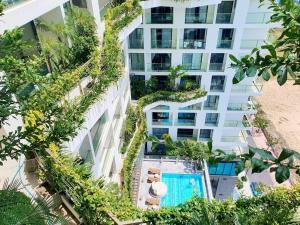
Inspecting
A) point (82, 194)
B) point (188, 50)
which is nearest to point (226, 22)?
point (188, 50)

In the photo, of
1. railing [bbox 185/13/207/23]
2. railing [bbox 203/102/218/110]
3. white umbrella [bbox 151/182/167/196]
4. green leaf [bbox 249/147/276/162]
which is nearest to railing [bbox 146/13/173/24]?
railing [bbox 185/13/207/23]

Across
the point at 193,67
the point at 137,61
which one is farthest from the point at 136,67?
the point at 193,67

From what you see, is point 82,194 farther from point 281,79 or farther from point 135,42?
point 135,42

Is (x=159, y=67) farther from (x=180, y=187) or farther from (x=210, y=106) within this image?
(x=180, y=187)

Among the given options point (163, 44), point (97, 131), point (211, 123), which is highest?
point (163, 44)

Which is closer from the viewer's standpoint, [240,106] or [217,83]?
[217,83]

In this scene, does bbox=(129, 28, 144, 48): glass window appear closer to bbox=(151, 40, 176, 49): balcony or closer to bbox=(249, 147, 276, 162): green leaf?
bbox=(151, 40, 176, 49): balcony

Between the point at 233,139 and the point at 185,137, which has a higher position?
the point at 233,139
